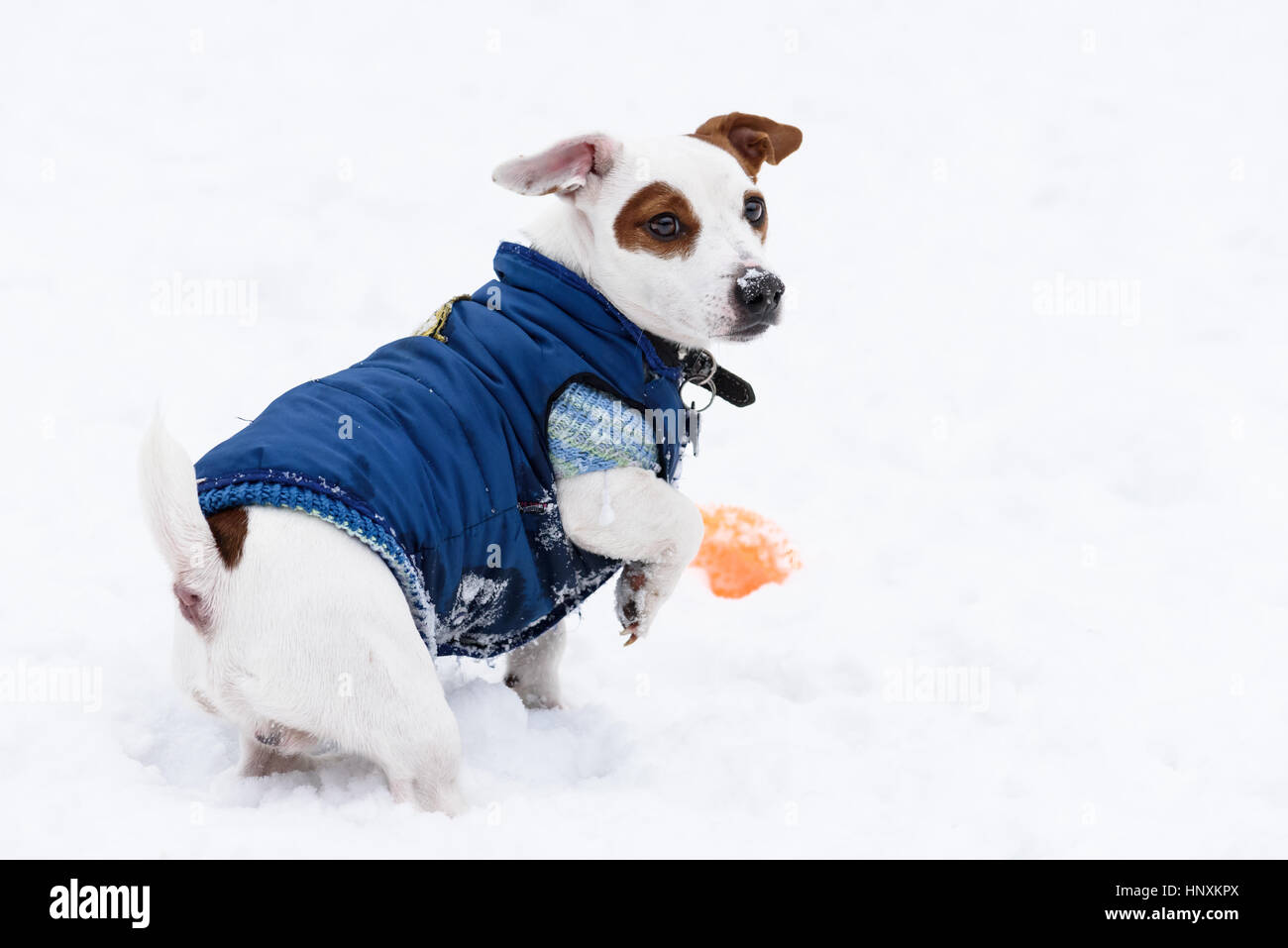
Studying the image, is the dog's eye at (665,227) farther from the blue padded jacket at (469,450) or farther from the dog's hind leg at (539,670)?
the dog's hind leg at (539,670)

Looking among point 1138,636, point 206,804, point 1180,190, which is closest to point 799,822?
point 206,804

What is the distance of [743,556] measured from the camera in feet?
15.0

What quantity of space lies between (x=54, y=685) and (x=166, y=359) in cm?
257

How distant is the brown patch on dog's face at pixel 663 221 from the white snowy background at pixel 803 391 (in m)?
0.65

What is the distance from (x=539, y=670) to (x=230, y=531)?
1.35 meters

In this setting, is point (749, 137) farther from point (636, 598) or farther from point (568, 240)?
point (636, 598)

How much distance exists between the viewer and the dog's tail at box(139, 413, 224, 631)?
7.89ft

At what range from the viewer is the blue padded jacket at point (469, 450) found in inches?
104

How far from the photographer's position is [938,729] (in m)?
3.40

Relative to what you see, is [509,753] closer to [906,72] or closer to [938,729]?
[938,729]

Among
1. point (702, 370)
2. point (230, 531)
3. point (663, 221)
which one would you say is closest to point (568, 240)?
point (663, 221)

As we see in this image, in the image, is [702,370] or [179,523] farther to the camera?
[702,370]

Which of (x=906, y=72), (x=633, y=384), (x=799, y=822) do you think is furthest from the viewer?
(x=906, y=72)
